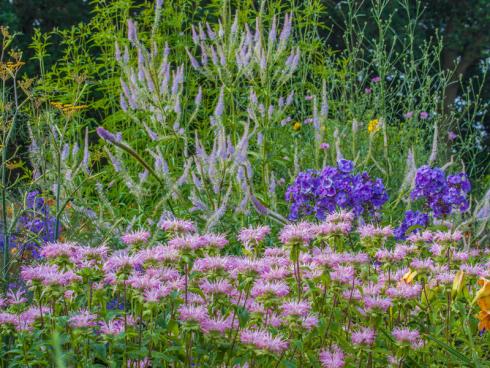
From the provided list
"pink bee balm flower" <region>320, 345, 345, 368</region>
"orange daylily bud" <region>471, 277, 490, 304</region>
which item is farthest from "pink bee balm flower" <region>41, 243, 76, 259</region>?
"orange daylily bud" <region>471, 277, 490, 304</region>

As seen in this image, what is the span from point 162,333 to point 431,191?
6.76 ft

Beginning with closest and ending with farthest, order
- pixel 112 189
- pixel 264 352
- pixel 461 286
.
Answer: pixel 264 352 → pixel 461 286 → pixel 112 189

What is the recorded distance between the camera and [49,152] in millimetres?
3955

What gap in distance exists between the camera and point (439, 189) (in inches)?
142

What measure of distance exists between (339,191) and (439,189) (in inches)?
20.2

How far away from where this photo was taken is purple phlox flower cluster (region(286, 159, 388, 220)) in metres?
3.47

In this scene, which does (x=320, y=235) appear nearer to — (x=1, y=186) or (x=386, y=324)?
(x=386, y=324)

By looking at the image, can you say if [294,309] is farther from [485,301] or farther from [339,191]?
[339,191]

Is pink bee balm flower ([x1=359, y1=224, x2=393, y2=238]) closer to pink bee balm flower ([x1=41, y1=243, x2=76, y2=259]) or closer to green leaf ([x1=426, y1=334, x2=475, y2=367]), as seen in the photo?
green leaf ([x1=426, y1=334, x2=475, y2=367])

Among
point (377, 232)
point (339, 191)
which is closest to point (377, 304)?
point (377, 232)

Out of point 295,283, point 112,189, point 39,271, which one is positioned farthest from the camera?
point 112,189

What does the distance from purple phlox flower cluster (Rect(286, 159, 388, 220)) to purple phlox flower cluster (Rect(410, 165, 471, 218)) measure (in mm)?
199

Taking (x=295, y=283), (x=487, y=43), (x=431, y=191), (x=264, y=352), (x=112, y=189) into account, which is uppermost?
(x=264, y=352)

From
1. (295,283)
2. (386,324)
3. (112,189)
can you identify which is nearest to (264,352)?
(295,283)
